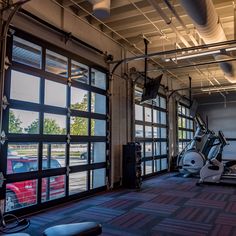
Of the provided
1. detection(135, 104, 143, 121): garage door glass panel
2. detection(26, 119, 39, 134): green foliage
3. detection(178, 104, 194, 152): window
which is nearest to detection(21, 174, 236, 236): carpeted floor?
detection(26, 119, 39, 134): green foliage

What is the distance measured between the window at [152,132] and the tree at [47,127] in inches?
132

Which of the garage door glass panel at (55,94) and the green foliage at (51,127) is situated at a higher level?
the garage door glass panel at (55,94)

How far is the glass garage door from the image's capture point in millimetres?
4098

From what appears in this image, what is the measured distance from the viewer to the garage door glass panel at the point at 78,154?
522 centimetres

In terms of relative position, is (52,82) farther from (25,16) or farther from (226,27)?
(226,27)

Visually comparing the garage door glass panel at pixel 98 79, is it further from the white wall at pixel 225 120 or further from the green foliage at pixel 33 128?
the white wall at pixel 225 120

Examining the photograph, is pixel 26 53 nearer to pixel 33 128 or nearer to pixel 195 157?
pixel 33 128

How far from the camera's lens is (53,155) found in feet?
15.8

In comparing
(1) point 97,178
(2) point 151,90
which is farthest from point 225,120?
(1) point 97,178

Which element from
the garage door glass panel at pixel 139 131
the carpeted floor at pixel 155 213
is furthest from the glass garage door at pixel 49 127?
the garage door glass panel at pixel 139 131

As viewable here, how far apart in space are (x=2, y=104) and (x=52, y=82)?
120 centimetres

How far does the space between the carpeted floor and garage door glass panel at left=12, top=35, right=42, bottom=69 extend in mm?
2548

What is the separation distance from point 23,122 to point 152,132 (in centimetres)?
539

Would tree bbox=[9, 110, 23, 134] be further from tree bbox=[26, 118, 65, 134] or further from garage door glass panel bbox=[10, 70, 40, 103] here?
garage door glass panel bbox=[10, 70, 40, 103]
